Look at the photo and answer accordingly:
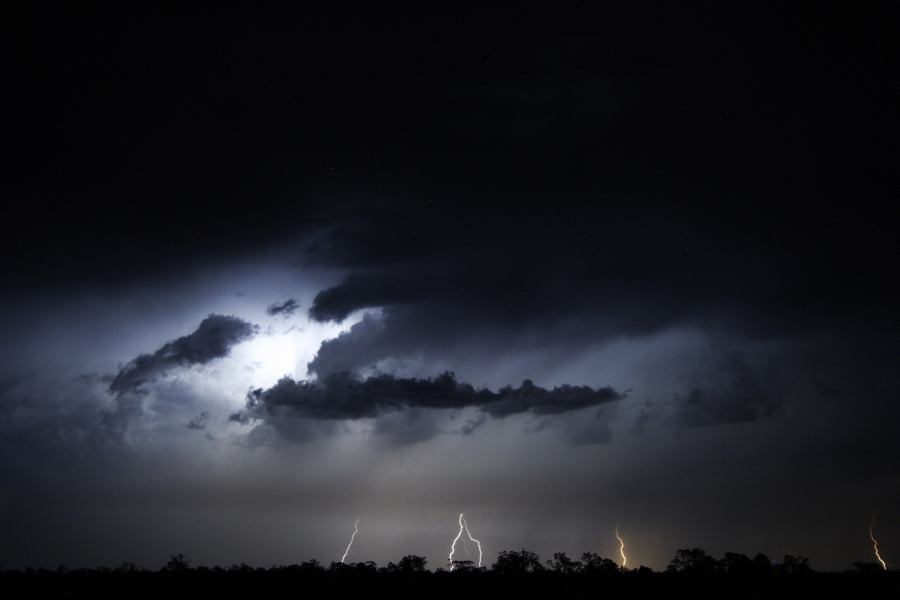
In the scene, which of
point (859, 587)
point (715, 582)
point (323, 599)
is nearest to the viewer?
point (859, 587)

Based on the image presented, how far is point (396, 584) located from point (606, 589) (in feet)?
120

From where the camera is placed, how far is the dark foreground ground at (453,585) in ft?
460

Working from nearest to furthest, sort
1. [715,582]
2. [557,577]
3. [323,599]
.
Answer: [323,599] < [715,582] < [557,577]

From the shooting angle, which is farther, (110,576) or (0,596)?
(110,576)

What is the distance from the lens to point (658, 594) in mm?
141125

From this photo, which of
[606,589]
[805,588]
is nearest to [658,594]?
[606,589]

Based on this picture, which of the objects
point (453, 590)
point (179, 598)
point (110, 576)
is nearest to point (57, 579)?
point (110, 576)

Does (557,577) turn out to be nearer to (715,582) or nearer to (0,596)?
(715,582)

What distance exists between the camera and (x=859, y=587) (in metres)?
134

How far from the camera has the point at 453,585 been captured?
152625 millimetres

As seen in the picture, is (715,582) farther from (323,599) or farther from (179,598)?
(179,598)

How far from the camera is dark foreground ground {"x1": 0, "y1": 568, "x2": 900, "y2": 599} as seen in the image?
140 m

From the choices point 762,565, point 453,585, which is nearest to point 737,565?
point 762,565

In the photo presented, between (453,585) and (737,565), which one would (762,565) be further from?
(453,585)
